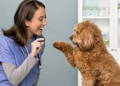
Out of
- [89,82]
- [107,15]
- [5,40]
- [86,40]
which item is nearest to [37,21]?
[5,40]

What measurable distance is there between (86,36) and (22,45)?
429 mm

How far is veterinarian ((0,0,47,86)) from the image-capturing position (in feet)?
5.04

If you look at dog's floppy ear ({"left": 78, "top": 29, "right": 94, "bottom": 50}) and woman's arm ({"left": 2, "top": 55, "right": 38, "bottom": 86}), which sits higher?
dog's floppy ear ({"left": 78, "top": 29, "right": 94, "bottom": 50})

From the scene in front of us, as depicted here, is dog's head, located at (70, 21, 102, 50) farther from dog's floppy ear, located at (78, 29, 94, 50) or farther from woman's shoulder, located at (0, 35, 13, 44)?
woman's shoulder, located at (0, 35, 13, 44)

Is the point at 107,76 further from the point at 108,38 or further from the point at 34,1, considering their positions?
the point at 108,38

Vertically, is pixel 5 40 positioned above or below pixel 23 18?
below

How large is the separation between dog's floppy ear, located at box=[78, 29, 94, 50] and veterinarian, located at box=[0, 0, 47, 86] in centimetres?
25

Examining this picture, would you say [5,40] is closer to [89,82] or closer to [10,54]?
[10,54]

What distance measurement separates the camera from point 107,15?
2.84 metres

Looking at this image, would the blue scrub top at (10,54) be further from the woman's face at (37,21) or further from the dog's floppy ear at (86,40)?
the dog's floppy ear at (86,40)

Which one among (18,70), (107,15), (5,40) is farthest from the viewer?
(107,15)

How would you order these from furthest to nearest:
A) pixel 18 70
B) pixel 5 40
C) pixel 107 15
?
pixel 107 15, pixel 5 40, pixel 18 70

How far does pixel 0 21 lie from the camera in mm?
3014

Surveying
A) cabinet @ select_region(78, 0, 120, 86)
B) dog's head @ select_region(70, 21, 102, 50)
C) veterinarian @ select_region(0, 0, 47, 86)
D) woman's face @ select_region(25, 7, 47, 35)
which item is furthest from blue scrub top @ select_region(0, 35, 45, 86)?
cabinet @ select_region(78, 0, 120, 86)
